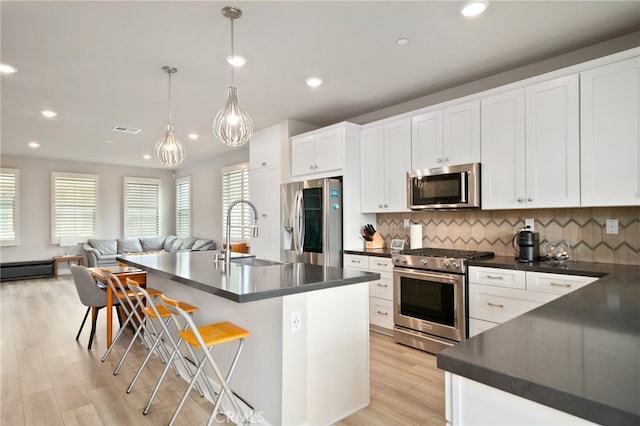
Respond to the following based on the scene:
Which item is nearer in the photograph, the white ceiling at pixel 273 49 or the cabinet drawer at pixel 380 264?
the white ceiling at pixel 273 49

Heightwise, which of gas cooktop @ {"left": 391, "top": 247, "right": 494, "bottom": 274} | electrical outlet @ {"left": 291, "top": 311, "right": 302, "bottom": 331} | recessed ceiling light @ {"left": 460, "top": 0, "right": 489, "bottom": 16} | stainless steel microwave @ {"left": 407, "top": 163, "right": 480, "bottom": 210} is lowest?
electrical outlet @ {"left": 291, "top": 311, "right": 302, "bottom": 331}

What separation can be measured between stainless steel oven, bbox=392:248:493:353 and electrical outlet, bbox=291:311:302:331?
→ 67.6 inches

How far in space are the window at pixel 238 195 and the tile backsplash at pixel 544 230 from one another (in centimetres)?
330

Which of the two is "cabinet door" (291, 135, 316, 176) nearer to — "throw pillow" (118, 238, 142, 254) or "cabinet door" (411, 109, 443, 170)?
"cabinet door" (411, 109, 443, 170)

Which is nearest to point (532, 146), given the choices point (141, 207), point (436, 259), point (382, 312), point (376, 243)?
point (436, 259)

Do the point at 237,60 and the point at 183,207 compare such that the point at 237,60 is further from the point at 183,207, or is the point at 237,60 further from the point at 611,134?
the point at 183,207

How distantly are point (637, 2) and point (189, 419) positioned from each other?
392 cm

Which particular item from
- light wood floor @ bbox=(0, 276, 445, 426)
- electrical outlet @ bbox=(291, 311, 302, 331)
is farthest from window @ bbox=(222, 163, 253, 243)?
electrical outlet @ bbox=(291, 311, 302, 331)

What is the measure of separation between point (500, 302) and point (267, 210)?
3.27m

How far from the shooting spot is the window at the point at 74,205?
823 cm

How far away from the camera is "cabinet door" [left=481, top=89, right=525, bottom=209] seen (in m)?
3.10

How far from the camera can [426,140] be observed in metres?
3.74

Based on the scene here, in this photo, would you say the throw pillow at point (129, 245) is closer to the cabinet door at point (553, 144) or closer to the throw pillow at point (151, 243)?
the throw pillow at point (151, 243)

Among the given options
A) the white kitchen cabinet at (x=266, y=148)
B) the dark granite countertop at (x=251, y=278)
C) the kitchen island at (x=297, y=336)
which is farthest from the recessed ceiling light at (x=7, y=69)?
the white kitchen cabinet at (x=266, y=148)
